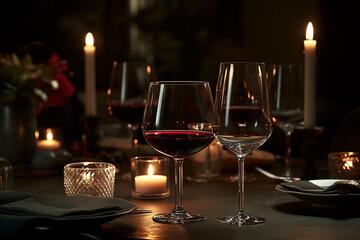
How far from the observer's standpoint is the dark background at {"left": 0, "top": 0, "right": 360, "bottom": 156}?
335 cm

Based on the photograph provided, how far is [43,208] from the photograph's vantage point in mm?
1002

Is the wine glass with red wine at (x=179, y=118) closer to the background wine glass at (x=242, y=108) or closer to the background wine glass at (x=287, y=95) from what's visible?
the background wine glass at (x=242, y=108)

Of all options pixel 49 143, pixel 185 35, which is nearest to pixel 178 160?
pixel 49 143

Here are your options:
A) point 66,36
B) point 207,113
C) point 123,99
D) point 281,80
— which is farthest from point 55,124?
point 207,113

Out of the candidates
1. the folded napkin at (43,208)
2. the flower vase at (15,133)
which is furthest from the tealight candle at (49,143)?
the folded napkin at (43,208)

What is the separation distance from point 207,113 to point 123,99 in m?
0.69

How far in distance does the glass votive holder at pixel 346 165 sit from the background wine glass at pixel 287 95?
20cm

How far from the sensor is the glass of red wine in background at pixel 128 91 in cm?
174

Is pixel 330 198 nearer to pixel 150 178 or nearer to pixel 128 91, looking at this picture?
pixel 150 178

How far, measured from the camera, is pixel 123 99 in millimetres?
1755

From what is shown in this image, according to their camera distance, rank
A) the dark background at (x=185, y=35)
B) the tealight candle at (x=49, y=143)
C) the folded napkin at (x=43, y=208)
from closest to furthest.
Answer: the folded napkin at (x=43, y=208)
the tealight candle at (x=49, y=143)
the dark background at (x=185, y=35)

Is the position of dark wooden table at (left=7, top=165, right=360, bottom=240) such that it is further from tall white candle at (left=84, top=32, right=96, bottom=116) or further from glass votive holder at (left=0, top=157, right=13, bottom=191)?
tall white candle at (left=84, top=32, right=96, bottom=116)

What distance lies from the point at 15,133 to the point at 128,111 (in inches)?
14.7

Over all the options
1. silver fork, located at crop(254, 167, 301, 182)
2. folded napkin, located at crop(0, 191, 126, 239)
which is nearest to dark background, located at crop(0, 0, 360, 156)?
silver fork, located at crop(254, 167, 301, 182)
